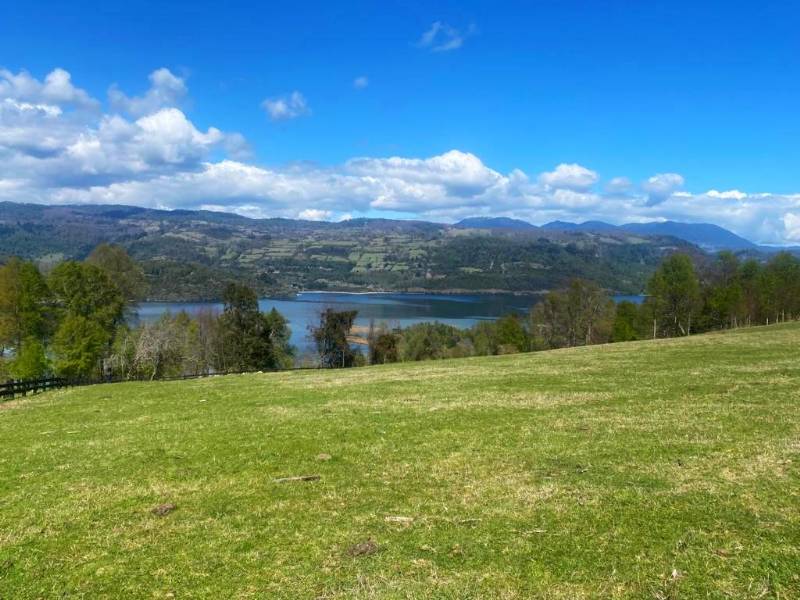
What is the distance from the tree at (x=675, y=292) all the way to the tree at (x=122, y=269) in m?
76.2

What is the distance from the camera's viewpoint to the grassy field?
305 inches

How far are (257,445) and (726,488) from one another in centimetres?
1192

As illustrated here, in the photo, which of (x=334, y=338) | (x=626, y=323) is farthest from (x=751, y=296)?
(x=334, y=338)

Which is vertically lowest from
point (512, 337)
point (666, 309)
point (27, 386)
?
point (512, 337)

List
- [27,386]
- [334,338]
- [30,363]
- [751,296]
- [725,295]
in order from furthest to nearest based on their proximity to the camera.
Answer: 1. [334,338]
2. [751,296]
3. [725,295]
4. [30,363]
5. [27,386]

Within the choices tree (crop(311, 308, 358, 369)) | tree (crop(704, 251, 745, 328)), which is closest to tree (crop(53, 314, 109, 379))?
tree (crop(311, 308, 358, 369))

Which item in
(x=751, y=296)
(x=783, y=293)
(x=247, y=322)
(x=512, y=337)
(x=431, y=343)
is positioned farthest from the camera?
(x=431, y=343)

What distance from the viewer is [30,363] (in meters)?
52.6

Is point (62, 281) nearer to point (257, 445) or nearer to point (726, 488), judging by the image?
point (257, 445)

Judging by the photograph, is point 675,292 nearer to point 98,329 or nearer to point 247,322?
point 247,322

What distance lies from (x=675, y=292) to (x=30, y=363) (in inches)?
3339

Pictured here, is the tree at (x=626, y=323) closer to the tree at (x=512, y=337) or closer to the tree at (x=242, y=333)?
the tree at (x=512, y=337)

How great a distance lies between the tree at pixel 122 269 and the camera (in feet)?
233

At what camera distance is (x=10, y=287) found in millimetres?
55000
